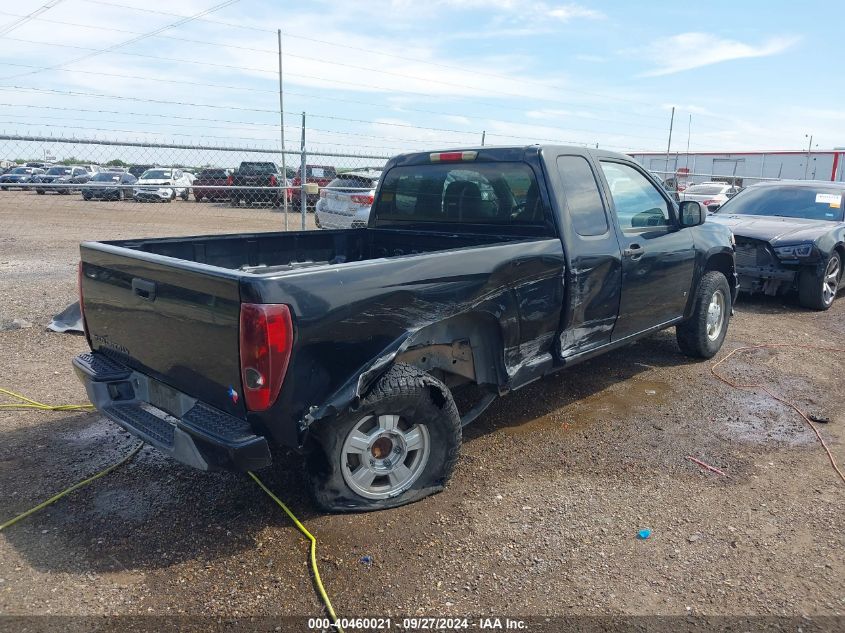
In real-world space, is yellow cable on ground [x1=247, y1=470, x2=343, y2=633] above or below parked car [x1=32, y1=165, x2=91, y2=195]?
below

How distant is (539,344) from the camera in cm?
421

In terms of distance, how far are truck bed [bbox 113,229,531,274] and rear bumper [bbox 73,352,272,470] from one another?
868 millimetres

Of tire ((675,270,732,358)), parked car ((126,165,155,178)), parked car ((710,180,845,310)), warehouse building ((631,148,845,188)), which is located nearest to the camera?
tire ((675,270,732,358))

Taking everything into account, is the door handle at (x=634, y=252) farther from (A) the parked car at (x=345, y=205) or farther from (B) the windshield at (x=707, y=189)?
(B) the windshield at (x=707, y=189)

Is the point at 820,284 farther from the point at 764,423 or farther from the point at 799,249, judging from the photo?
the point at 764,423

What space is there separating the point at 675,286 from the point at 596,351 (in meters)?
1.25

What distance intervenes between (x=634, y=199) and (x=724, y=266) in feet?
5.92

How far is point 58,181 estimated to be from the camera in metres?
16.1

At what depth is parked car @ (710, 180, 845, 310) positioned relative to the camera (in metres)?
8.41

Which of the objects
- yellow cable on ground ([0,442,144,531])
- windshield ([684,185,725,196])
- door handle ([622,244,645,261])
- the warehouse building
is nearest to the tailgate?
yellow cable on ground ([0,442,144,531])

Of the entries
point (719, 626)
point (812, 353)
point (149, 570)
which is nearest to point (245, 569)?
point (149, 570)

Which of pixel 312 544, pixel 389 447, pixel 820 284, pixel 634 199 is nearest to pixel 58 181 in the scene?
pixel 634 199

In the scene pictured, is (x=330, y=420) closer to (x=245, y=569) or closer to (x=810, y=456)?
(x=245, y=569)

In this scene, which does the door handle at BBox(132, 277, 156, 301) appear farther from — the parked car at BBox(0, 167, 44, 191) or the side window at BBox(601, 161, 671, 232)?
the parked car at BBox(0, 167, 44, 191)
